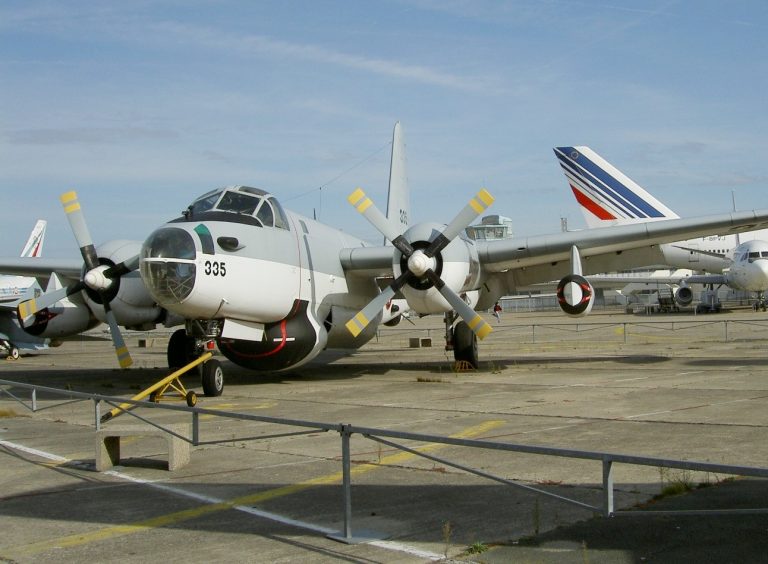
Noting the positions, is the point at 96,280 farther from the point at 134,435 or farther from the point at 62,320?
the point at 134,435

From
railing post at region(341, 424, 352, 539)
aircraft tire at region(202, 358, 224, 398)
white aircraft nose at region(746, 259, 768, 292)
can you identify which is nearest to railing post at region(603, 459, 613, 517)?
railing post at region(341, 424, 352, 539)

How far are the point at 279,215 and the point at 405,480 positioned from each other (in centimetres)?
1093

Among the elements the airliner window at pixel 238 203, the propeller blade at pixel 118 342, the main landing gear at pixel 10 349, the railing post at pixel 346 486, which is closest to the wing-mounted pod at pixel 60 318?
the propeller blade at pixel 118 342

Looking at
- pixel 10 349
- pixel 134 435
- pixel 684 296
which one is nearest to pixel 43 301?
pixel 134 435

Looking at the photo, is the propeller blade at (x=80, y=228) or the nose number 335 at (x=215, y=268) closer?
the nose number 335 at (x=215, y=268)

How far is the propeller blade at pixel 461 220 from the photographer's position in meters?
18.2

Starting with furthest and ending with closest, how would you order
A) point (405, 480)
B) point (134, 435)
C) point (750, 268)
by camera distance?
point (750, 268), point (134, 435), point (405, 480)

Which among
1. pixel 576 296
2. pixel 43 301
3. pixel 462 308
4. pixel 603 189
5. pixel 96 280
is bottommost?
pixel 462 308

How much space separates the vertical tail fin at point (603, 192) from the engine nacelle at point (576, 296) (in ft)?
80.3

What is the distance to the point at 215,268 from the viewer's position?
15.8 meters

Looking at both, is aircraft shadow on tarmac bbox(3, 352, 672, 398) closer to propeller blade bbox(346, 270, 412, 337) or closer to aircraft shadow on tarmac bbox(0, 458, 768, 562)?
propeller blade bbox(346, 270, 412, 337)

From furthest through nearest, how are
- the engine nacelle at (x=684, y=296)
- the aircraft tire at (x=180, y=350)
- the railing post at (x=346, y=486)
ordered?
the engine nacelle at (x=684, y=296) < the aircraft tire at (x=180, y=350) < the railing post at (x=346, y=486)

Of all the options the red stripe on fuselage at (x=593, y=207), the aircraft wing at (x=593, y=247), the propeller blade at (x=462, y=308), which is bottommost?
the propeller blade at (x=462, y=308)

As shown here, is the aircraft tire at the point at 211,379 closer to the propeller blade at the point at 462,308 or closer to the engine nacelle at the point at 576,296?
the propeller blade at the point at 462,308
